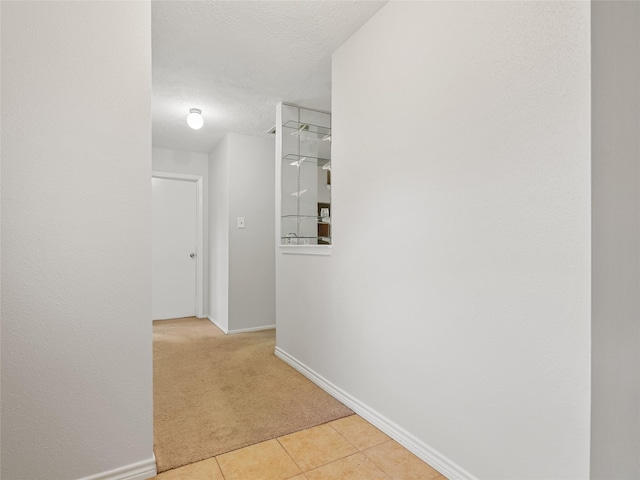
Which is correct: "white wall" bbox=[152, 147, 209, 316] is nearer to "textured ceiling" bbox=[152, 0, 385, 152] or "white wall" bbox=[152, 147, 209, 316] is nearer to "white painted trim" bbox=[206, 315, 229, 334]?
"white painted trim" bbox=[206, 315, 229, 334]

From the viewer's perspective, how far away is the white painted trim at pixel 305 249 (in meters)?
2.32

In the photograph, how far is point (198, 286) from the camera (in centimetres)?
468

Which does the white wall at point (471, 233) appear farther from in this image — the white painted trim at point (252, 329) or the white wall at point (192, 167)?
the white wall at point (192, 167)

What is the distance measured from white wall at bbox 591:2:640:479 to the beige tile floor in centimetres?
70

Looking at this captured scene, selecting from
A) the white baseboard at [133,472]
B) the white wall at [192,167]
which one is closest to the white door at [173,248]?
the white wall at [192,167]

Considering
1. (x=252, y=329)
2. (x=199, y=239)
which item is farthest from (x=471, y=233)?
(x=199, y=239)

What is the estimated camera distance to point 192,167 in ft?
14.9

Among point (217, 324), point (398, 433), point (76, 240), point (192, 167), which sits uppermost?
point (192, 167)

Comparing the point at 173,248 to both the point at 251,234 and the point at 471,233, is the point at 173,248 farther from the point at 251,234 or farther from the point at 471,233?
the point at 471,233

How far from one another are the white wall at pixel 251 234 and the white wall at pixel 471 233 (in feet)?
6.78

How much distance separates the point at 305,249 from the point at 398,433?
1.38 meters

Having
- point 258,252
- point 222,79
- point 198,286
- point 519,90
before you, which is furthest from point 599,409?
point 198,286

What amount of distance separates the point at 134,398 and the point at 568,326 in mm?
1661

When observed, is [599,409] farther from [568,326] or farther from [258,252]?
[258,252]
